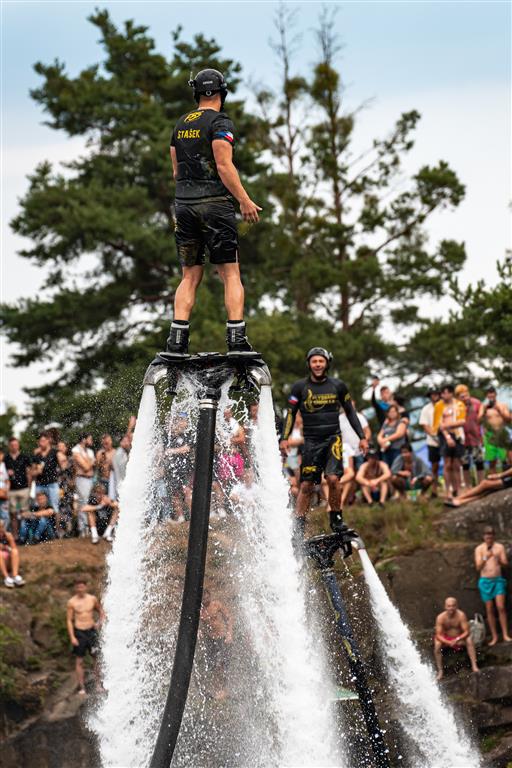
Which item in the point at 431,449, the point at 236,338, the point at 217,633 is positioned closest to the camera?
the point at 236,338

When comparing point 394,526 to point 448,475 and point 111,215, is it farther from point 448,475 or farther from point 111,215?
point 111,215

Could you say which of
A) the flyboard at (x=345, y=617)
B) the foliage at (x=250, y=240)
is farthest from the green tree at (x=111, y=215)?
the flyboard at (x=345, y=617)

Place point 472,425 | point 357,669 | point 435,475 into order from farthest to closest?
point 435,475
point 472,425
point 357,669

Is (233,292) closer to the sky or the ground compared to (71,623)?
closer to the sky

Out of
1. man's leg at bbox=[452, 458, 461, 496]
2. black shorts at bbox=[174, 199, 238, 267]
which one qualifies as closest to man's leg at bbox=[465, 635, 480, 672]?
man's leg at bbox=[452, 458, 461, 496]

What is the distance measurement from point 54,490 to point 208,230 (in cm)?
968

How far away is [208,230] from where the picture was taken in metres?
8.74

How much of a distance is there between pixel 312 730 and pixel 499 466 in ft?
37.9

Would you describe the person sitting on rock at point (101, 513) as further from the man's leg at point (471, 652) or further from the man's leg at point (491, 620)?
the man's leg at point (491, 620)

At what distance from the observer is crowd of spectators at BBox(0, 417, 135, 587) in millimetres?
16828

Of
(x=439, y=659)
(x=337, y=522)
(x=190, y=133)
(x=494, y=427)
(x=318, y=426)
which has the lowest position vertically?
(x=439, y=659)

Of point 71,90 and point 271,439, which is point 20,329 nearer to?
point 71,90

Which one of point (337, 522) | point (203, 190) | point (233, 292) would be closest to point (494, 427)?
point (337, 522)

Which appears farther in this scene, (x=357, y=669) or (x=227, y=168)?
(x=357, y=669)
